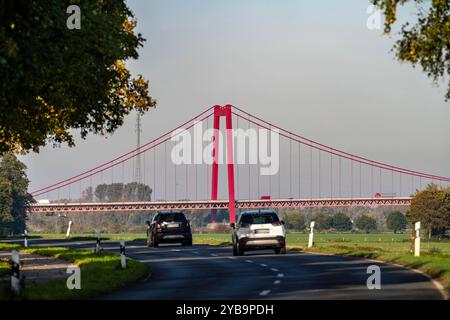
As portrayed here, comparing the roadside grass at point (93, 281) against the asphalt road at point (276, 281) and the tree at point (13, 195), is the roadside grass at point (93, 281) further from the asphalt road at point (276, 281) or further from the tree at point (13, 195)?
the tree at point (13, 195)

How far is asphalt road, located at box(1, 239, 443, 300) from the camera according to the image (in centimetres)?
2139

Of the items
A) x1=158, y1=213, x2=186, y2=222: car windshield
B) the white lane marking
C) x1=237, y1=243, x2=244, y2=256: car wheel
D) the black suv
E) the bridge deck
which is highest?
the bridge deck

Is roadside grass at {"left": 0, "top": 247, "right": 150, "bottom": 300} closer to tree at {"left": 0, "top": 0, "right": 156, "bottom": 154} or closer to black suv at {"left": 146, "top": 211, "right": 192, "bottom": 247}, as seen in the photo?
tree at {"left": 0, "top": 0, "right": 156, "bottom": 154}

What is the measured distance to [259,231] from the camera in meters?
41.1

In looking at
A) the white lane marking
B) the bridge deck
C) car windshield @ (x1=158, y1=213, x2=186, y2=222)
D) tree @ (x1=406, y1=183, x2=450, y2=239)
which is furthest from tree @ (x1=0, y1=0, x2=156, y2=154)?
tree @ (x1=406, y1=183, x2=450, y2=239)

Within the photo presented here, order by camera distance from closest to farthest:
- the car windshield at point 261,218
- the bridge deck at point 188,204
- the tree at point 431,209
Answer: the car windshield at point 261,218 < the bridge deck at point 188,204 < the tree at point 431,209

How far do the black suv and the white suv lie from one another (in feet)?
45.9

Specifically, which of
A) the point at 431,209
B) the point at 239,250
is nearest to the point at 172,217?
the point at 239,250

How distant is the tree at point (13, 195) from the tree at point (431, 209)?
5735cm

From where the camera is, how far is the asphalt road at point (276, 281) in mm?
21391

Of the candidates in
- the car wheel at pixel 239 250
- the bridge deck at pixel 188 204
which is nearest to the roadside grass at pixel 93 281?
the car wheel at pixel 239 250

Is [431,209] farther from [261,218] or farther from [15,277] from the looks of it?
[15,277]

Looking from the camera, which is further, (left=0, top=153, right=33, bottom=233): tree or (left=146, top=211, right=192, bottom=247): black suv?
(left=0, top=153, right=33, bottom=233): tree
